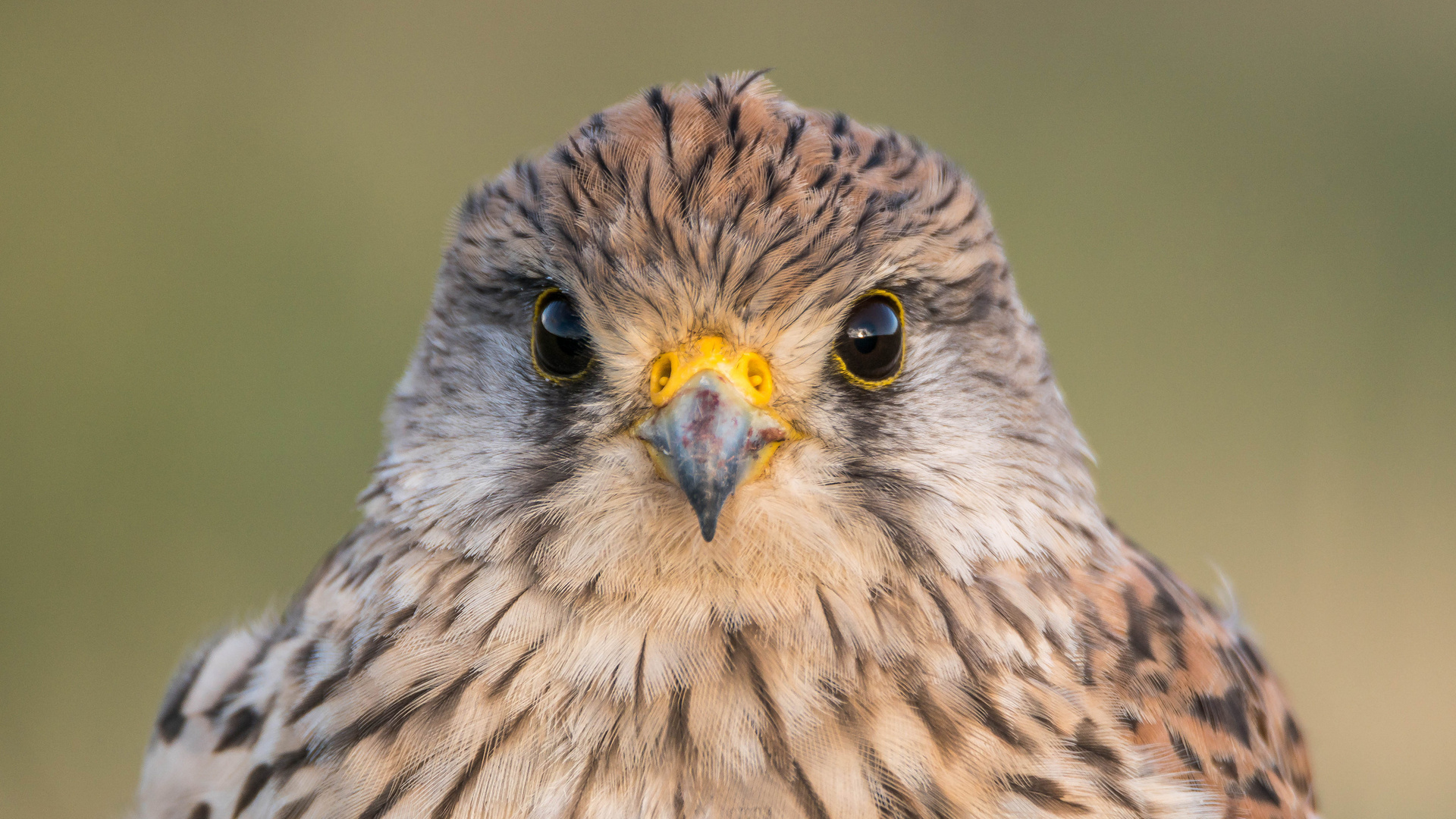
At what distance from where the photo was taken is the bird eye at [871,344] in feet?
6.79

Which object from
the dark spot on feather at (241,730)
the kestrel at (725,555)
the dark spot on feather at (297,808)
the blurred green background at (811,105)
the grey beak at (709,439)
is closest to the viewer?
the grey beak at (709,439)

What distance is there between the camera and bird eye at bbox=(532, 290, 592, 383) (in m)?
2.07

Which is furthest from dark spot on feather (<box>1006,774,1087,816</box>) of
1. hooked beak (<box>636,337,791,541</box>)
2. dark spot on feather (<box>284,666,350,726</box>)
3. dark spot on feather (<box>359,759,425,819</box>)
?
dark spot on feather (<box>284,666,350,726</box>)

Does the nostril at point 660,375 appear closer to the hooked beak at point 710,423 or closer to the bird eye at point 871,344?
the hooked beak at point 710,423

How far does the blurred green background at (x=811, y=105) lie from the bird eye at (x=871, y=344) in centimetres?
251

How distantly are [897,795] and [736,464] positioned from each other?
0.53 meters

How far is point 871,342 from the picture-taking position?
209cm

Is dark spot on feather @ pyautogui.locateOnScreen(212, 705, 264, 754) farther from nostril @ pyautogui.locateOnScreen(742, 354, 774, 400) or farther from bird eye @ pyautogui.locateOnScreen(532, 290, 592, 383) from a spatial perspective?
nostril @ pyautogui.locateOnScreen(742, 354, 774, 400)

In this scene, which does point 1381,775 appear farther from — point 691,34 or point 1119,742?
point 691,34

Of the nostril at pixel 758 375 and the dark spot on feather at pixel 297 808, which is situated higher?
the nostril at pixel 758 375

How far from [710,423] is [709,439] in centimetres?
3

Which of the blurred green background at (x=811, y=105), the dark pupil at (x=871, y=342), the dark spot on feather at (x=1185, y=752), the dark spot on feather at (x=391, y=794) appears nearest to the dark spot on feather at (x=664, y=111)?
the dark pupil at (x=871, y=342)

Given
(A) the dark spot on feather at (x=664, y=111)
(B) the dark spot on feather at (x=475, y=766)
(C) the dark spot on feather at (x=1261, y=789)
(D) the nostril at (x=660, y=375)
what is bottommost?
(C) the dark spot on feather at (x=1261, y=789)

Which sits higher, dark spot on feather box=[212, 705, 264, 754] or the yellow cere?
the yellow cere
